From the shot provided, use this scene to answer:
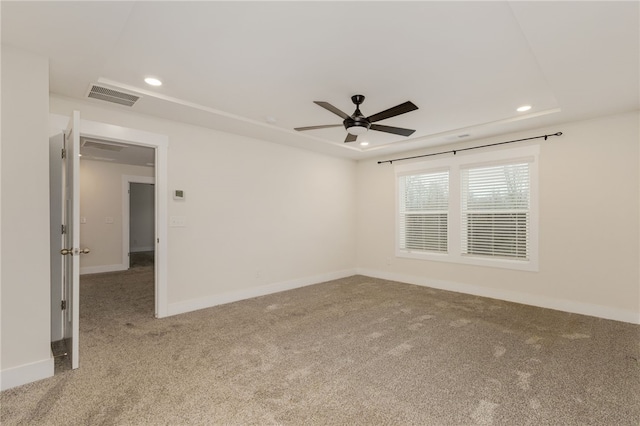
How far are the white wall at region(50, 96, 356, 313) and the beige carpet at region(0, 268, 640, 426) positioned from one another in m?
0.64

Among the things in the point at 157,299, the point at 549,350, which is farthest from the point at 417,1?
the point at 157,299

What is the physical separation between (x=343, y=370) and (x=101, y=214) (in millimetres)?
6600

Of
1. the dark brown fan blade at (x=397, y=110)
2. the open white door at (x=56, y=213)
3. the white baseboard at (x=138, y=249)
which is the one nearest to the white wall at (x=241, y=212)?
the open white door at (x=56, y=213)

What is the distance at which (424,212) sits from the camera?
549 centimetres

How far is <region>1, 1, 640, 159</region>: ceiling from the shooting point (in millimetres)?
1897

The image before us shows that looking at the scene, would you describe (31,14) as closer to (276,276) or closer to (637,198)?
(276,276)

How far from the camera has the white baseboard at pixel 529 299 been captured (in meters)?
3.57

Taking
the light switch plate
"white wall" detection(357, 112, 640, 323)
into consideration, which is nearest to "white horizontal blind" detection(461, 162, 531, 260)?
"white wall" detection(357, 112, 640, 323)

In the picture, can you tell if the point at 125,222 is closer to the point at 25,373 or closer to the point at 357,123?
the point at 25,373

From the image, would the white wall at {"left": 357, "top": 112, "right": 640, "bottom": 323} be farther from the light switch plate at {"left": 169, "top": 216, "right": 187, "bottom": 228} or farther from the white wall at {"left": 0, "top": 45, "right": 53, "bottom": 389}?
the white wall at {"left": 0, "top": 45, "right": 53, "bottom": 389}

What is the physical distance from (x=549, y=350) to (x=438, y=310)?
130 cm

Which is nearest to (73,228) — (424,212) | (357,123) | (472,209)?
(357,123)

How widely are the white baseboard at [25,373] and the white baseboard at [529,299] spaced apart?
4919 mm

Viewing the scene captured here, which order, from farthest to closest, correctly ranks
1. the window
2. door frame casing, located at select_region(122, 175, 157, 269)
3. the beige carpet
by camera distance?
door frame casing, located at select_region(122, 175, 157, 269) → the window → the beige carpet
